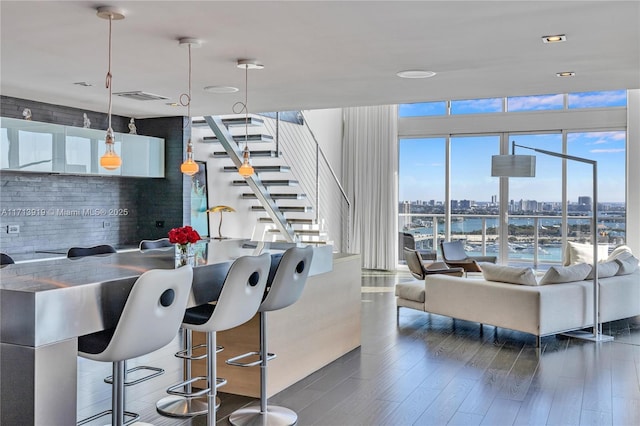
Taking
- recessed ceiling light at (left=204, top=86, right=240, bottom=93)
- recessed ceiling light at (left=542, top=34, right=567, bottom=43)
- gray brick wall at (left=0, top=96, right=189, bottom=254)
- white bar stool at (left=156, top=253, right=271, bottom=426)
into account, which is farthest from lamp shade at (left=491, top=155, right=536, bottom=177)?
white bar stool at (left=156, top=253, right=271, bottom=426)

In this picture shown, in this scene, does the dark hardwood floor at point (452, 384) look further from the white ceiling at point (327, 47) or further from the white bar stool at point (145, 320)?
the white ceiling at point (327, 47)

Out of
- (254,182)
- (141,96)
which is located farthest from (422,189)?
(141,96)

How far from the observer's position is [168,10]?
3590mm

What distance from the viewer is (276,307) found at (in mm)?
3961

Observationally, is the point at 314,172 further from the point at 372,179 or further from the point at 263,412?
the point at 263,412

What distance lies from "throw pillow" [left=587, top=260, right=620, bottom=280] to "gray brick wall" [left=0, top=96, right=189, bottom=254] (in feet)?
17.3

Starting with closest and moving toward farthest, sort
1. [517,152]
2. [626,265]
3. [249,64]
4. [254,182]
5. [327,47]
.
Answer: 1. [327,47]
2. [249,64]
3. [626,265]
4. [254,182]
5. [517,152]

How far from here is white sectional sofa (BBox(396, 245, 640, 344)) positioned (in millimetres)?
5902

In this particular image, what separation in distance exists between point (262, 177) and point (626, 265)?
5380 millimetres

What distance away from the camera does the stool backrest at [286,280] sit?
3.86 metres

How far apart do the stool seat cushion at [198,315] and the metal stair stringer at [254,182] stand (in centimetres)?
474

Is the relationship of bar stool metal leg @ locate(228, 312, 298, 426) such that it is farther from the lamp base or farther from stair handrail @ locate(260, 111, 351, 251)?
stair handrail @ locate(260, 111, 351, 251)

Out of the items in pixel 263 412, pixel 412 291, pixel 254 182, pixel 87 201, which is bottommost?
pixel 263 412

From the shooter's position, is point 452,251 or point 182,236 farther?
point 452,251
